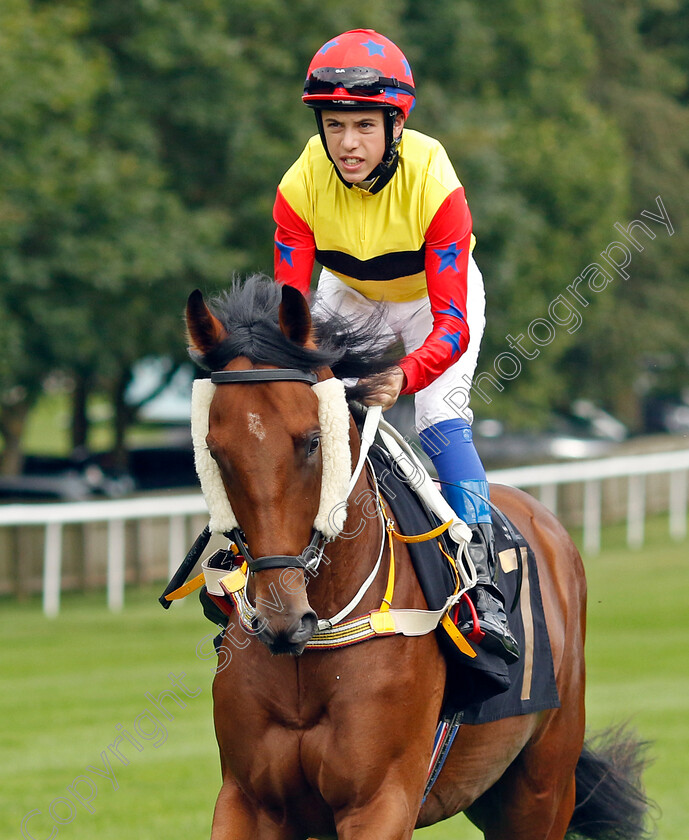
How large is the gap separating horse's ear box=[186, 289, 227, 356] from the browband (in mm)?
99

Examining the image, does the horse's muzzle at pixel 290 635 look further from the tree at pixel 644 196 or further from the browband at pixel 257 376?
the tree at pixel 644 196

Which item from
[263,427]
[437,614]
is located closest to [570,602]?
[437,614]

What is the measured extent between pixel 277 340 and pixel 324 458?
12.2 inches

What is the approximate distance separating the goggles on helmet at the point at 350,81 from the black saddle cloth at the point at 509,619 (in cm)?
98

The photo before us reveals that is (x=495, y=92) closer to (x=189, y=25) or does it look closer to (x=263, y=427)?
(x=189, y=25)

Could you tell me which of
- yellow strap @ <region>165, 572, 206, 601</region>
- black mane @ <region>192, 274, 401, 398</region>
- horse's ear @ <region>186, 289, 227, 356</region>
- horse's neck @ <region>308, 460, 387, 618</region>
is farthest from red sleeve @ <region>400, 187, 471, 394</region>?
yellow strap @ <region>165, 572, 206, 601</region>

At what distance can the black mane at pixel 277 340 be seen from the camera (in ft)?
10.5

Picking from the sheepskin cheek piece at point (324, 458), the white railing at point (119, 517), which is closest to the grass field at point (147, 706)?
the white railing at point (119, 517)

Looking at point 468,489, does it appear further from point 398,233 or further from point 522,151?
point 522,151

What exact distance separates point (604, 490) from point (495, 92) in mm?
7516

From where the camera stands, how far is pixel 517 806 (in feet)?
14.9

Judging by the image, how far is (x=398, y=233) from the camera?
3.77 metres

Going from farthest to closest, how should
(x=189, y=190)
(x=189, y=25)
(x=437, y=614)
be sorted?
(x=189, y=190), (x=189, y=25), (x=437, y=614)

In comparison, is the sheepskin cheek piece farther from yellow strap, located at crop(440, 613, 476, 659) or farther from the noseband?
yellow strap, located at crop(440, 613, 476, 659)
